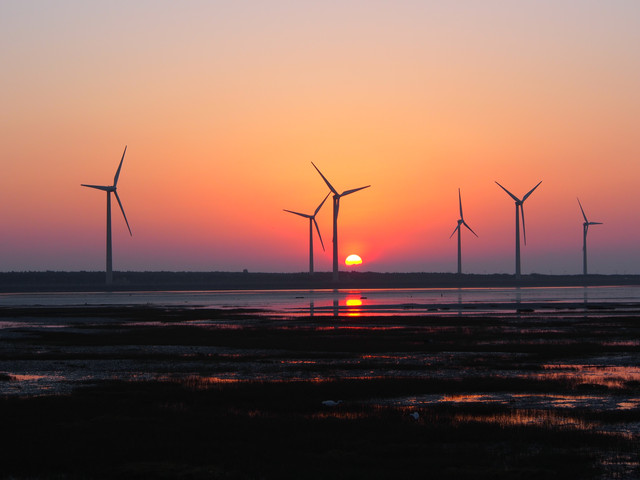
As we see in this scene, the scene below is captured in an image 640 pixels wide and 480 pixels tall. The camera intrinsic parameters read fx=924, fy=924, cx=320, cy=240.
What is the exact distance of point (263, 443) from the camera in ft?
68.9

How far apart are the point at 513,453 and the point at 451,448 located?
138 cm

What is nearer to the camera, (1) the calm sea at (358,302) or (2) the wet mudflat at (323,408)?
(2) the wet mudflat at (323,408)

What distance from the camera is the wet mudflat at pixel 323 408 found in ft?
62.2

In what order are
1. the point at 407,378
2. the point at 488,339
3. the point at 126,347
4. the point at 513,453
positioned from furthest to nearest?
the point at 488,339 < the point at 126,347 < the point at 407,378 < the point at 513,453

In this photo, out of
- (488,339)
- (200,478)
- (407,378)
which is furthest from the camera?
(488,339)

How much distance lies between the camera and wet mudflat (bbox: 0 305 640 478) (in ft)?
62.2

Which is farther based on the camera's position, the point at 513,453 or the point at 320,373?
A: the point at 320,373

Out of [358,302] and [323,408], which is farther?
[358,302]

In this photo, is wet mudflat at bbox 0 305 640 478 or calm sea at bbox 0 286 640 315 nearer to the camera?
wet mudflat at bbox 0 305 640 478

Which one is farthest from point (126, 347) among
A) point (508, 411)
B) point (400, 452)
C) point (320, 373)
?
point (400, 452)

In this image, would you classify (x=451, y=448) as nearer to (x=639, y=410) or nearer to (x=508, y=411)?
(x=508, y=411)

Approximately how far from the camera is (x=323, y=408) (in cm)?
2611

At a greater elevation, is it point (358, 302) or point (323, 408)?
point (323, 408)

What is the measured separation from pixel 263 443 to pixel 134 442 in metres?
2.95
